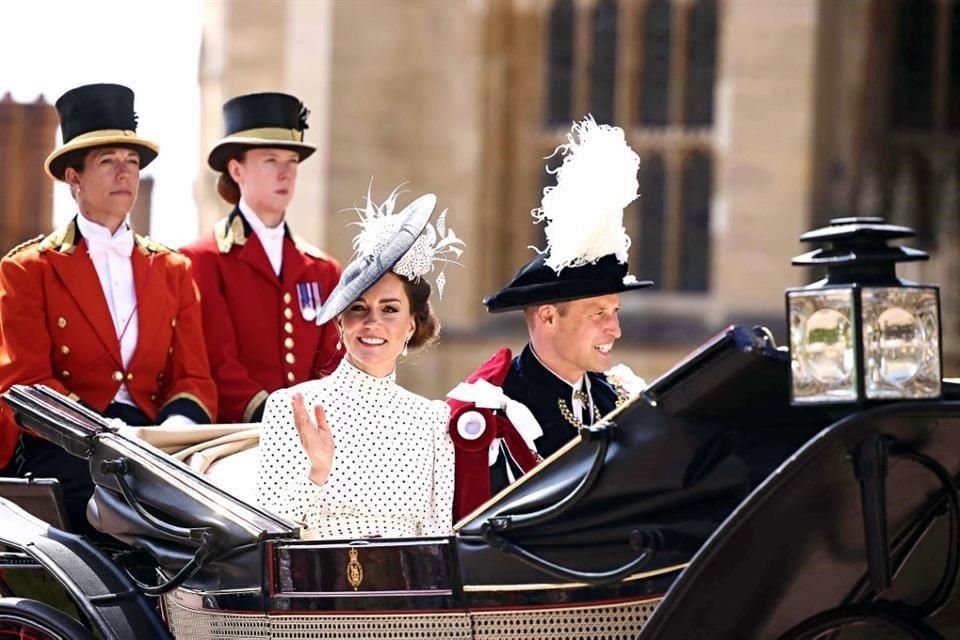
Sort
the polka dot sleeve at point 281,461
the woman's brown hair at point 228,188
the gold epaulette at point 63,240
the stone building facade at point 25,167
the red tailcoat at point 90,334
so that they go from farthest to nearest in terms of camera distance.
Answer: the stone building facade at point 25,167 < the woman's brown hair at point 228,188 < the gold epaulette at point 63,240 < the red tailcoat at point 90,334 < the polka dot sleeve at point 281,461

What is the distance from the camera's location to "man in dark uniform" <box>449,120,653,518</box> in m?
4.91

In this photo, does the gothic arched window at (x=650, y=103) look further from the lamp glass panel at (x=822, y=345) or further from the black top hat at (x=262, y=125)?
the lamp glass panel at (x=822, y=345)

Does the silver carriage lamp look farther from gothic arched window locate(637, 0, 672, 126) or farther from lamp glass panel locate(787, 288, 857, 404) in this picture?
gothic arched window locate(637, 0, 672, 126)

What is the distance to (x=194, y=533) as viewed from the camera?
4.65m

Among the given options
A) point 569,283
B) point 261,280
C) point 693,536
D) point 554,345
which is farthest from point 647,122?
point 693,536

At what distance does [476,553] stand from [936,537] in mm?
909

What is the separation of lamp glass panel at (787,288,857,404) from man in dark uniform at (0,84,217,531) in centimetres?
226

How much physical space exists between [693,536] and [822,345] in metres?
0.52

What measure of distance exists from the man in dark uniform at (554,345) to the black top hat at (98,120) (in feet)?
4.46

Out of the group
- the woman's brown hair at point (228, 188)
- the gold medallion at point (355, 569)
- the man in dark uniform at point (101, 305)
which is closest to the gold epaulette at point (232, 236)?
the woman's brown hair at point (228, 188)

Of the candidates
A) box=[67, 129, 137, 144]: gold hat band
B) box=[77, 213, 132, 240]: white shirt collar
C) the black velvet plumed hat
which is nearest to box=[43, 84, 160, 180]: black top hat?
box=[67, 129, 137, 144]: gold hat band

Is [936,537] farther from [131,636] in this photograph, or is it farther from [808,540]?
[131,636]

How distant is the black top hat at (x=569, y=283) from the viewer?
16.3 ft

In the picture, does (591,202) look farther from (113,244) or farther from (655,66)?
(655,66)
